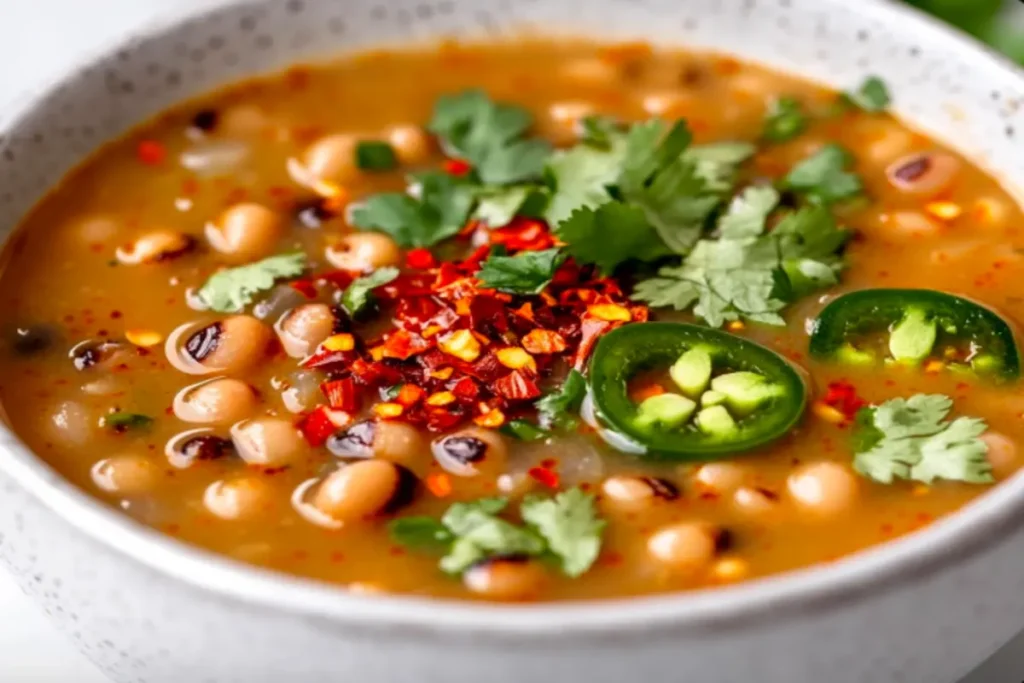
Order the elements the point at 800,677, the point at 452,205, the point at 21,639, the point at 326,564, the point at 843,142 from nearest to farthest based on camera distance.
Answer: the point at 800,677
the point at 326,564
the point at 21,639
the point at 452,205
the point at 843,142

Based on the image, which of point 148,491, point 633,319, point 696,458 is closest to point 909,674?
point 696,458

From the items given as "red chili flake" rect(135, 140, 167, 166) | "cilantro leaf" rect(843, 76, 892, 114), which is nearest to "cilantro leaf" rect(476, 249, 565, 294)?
"red chili flake" rect(135, 140, 167, 166)

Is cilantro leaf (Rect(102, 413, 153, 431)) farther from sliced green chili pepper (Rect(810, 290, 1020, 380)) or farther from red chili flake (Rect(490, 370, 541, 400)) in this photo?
sliced green chili pepper (Rect(810, 290, 1020, 380))

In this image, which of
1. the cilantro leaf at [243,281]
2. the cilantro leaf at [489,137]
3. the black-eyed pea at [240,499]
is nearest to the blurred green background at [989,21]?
the cilantro leaf at [489,137]

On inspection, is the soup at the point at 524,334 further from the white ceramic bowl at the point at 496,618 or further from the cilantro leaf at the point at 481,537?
the white ceramic bowl at the point at 496,618

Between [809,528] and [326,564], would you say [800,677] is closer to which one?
[809,528]
